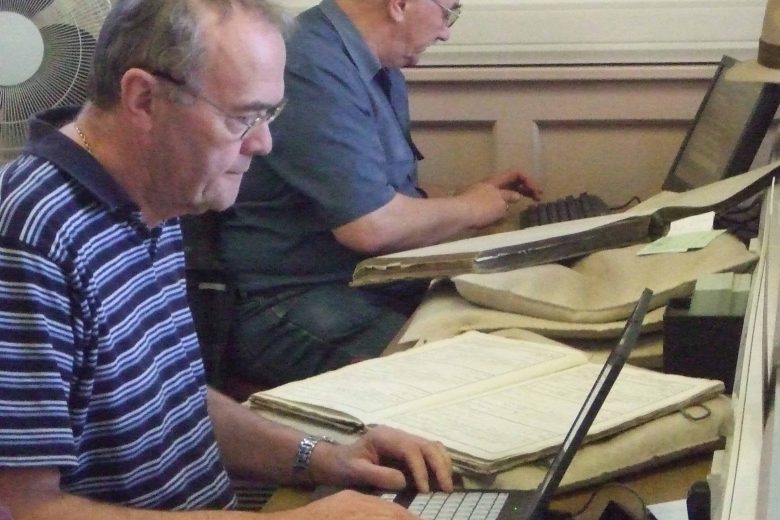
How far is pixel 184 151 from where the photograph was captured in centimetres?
117

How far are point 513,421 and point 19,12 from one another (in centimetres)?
140

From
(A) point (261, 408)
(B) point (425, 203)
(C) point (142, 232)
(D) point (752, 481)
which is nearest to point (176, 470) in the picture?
(A) point (261, 408)

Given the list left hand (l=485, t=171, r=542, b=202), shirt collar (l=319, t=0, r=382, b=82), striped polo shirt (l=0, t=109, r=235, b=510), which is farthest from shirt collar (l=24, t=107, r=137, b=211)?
left hand (l=485, t=171, r=542, b=202)

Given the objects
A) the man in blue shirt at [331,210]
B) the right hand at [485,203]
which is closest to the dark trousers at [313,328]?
the man in blue shirt at [331,210]

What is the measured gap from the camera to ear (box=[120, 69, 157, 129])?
1.12 metres

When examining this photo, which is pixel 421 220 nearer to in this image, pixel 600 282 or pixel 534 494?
pixel 600 282

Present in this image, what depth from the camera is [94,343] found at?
108 centimetres

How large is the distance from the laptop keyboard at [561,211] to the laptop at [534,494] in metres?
1.01

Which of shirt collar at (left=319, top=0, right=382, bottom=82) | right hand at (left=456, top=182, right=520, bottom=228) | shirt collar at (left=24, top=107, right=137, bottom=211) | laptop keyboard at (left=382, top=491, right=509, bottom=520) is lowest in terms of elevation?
right hand at (left=456, top=182, right=520, bottom=228)

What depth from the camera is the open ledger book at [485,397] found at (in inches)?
43.4

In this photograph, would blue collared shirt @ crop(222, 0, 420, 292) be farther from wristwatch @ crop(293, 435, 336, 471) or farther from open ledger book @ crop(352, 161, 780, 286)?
wristwatch @ crop(293, 435, 336, 471)

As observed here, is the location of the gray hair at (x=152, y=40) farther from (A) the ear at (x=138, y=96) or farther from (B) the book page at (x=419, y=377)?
(B) the book page at (x=419, y=377)

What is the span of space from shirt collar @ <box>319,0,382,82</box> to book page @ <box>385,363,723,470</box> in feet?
3.08

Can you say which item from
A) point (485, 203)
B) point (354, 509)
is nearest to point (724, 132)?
point (485, 203)
